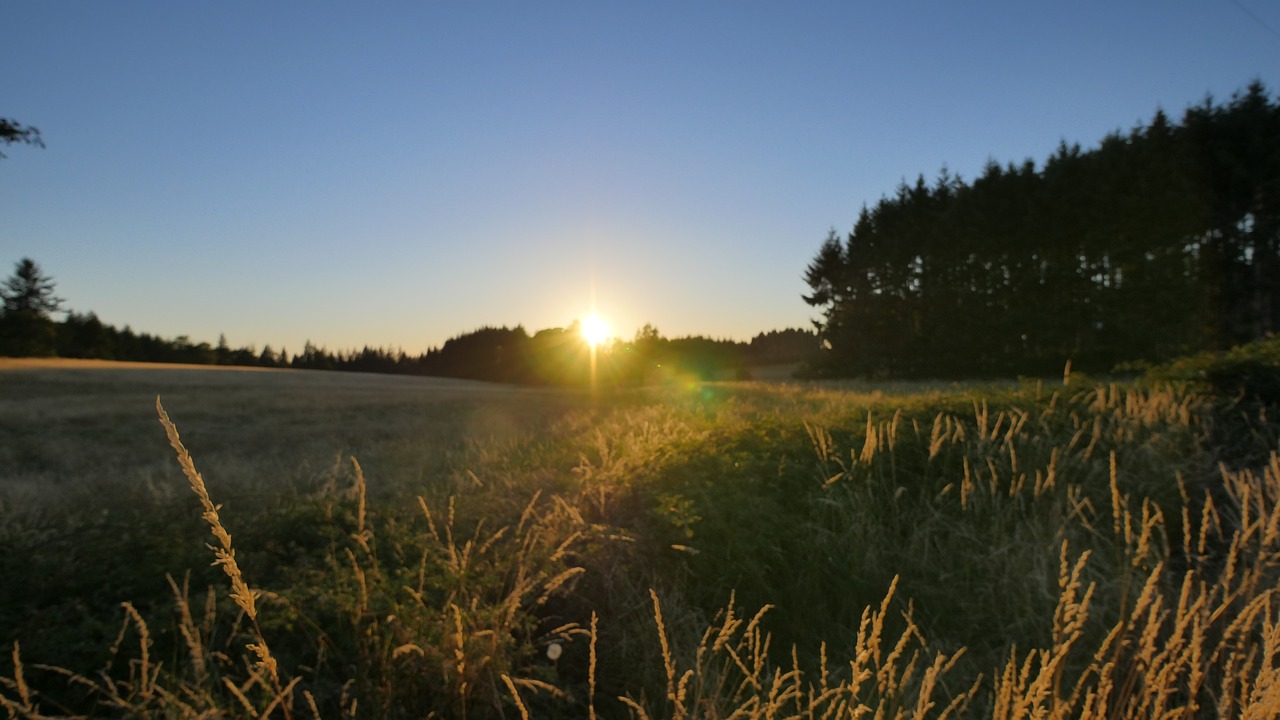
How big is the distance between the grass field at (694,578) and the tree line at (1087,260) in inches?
628

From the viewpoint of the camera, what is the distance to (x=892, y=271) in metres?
34.7

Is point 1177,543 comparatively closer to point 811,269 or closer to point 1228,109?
point 1228,109

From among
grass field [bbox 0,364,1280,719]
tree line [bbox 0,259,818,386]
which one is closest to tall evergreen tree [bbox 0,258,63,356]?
tree line [bbox 0,259,818,386]

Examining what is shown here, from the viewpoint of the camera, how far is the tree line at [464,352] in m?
35.7

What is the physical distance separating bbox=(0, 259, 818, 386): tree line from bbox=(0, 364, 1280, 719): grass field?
28263 millimetres

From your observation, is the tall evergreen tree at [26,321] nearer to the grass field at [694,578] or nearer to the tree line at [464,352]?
the tree line at [464,352]

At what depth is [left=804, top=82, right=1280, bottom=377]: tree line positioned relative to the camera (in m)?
22.8

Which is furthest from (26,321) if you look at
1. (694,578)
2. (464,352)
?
(694,578)

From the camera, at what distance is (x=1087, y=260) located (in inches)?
1055

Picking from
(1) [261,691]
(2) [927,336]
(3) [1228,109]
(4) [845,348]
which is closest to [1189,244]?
(3) [1228,109]

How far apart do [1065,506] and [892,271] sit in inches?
1238

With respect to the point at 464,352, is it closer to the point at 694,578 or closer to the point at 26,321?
the point at 26,321

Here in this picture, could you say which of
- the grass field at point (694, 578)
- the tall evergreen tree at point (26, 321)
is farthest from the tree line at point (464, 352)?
the grass field at point (694, 578)

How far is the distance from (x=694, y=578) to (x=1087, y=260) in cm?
2935
